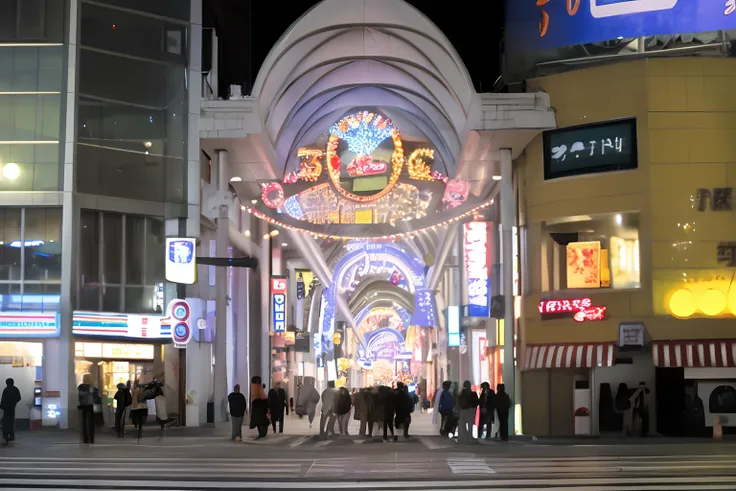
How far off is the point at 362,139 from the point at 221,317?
8.95 m

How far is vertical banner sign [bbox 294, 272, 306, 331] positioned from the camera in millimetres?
66006

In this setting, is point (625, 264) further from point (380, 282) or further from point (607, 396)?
point (380, 282)

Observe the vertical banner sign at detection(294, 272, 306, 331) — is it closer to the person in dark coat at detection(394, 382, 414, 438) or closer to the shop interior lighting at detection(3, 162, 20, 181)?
the shop interior lighting at detection(3, 162, 20, 181)

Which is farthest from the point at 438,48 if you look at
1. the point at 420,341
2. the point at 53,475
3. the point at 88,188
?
the point at 420,341

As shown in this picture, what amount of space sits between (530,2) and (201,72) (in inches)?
415

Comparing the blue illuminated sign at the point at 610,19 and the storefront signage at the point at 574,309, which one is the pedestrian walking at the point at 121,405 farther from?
the blue illuminated sign at the point at 610,19

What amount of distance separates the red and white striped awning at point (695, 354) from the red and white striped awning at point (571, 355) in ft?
4.41

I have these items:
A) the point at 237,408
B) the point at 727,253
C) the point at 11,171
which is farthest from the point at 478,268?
the point at 11,171

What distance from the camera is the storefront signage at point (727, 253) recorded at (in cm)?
2897

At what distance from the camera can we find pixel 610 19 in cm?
3048

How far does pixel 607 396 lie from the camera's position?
1207 inches

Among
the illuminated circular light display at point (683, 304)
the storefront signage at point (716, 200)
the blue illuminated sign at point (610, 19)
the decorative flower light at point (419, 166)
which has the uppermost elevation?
A: the blue illuminated sign at point (610, 19)

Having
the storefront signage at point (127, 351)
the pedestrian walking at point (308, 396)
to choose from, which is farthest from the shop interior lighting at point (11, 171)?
the pedestrian walking at point (308, 396)

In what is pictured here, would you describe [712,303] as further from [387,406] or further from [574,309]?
[387,406]
